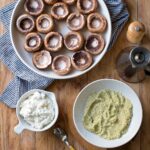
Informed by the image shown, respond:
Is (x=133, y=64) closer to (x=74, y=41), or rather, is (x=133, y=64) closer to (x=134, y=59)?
(x=134, y=59)

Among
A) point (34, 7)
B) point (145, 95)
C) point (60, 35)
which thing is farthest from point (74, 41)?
point (145, 95)

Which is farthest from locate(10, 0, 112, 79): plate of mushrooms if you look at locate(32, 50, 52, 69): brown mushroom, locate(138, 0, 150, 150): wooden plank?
locate(138, 0, 150, 150): wooden plank

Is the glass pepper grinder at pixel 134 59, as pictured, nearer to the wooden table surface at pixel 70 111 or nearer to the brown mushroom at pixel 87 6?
the wooden table surface at pixel 70 111

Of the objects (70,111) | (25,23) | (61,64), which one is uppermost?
(25,23)

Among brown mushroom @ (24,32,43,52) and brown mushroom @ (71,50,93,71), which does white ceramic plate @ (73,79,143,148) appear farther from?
brown mushroom @ (24,32,43,52)

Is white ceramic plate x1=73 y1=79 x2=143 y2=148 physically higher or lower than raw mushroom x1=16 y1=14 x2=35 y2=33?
lower

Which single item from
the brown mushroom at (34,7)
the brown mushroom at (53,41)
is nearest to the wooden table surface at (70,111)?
the brown mushroom at (53,41)
